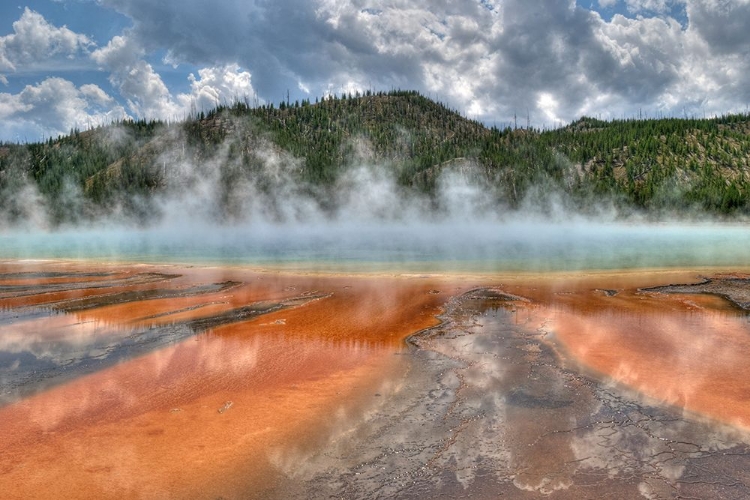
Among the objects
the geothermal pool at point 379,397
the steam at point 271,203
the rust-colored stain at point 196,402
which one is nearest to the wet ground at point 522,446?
the geothermal pool at point 379,397

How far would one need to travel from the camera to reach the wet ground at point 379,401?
5.92 m

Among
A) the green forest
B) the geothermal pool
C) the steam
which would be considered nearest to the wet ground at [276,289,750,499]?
the geothermal pool

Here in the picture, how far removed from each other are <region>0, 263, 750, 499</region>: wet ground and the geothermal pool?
0.13 feet

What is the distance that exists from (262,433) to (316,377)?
2425 mm

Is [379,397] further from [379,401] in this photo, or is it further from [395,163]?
[395,163]

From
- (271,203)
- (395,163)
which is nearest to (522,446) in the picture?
(271,203)

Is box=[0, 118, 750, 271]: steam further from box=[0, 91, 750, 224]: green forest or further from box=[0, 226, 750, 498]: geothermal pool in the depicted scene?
box=[0, 226, 750, 498]: geothermal pool

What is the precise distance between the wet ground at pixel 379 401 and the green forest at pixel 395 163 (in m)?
117

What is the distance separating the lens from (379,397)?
27.4ft

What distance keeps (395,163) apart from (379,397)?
5885 inches

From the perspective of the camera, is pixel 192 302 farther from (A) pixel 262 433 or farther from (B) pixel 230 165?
(B) pixel 230 165

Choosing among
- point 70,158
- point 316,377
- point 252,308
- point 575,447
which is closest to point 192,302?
point 252,308

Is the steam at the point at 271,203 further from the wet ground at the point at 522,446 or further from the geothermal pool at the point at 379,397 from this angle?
the wet ground at the point at 522,446

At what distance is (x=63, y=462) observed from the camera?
645 cm
